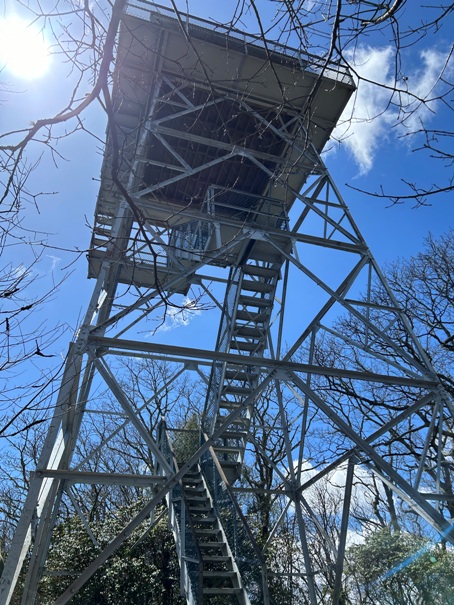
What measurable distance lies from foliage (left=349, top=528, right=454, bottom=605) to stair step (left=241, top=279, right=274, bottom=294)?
6944mm

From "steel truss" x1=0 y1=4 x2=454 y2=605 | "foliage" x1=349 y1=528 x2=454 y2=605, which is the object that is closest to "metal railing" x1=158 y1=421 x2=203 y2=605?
"steel truss" x1=0 y1=4 x2=454 y2=605

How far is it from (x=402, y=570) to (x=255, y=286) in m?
7.49

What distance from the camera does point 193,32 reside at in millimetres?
8383

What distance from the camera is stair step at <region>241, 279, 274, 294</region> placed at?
31.6 ft

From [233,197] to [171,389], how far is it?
44.2ft

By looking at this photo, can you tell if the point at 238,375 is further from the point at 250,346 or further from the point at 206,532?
the point at 206,532

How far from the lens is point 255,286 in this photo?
380 inches

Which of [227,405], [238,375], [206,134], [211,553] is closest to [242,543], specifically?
[211,553]

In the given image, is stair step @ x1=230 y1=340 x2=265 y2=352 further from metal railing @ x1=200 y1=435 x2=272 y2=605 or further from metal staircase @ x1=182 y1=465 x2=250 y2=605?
metal staircase @ x1=182 y1=465 x2=250 y2=605

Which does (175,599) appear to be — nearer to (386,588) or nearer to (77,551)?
(77,551)

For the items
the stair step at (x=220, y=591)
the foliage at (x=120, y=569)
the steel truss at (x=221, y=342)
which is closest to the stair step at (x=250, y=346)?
the steel truss at (x=221, y=342)

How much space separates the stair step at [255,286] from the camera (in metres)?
9.62

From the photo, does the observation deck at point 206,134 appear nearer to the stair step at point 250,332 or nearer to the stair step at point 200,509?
the stair step at point 250,332

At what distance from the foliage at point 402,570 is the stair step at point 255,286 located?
22.8 feet
